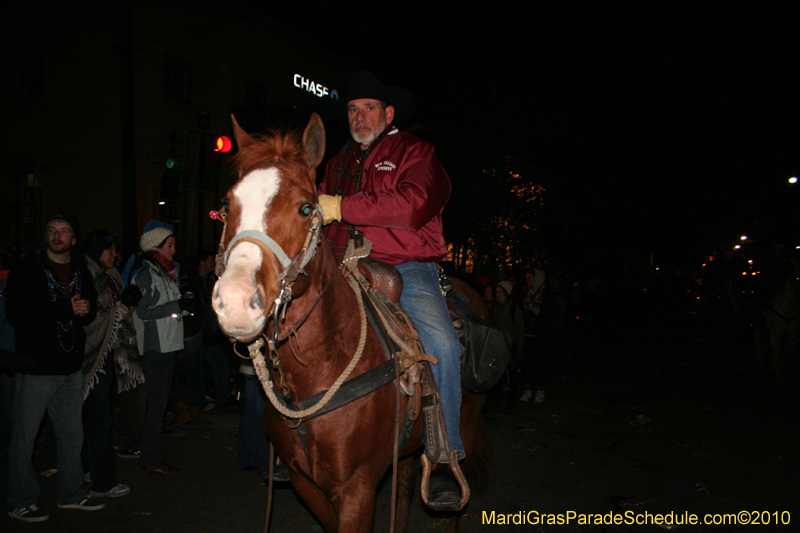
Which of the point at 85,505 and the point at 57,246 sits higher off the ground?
the point at 57,246

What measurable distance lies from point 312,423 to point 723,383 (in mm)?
11271

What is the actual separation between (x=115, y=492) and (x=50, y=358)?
5.15 ft

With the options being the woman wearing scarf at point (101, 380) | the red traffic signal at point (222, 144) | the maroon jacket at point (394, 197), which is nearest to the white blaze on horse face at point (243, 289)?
the maroon jacket at point (394, 197)

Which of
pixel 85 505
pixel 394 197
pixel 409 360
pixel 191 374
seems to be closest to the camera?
pixel 394 197

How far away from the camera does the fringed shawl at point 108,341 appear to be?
16.0ft

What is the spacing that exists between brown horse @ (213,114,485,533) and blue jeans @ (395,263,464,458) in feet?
0.86

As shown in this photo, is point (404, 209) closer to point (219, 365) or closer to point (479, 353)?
point (479, 353)

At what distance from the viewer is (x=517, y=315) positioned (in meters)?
9.30

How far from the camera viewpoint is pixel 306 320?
265 cm

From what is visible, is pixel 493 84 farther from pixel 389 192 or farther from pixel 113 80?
pixel 389 192

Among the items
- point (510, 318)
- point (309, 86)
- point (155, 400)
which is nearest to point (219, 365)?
point (155, 400)

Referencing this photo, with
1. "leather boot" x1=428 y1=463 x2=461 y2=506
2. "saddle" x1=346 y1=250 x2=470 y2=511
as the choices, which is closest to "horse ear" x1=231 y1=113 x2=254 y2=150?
"saddle" x1=346 y1=250 x2=470 y2=511

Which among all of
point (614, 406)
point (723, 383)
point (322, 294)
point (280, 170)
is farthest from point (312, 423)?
point (723, 383)

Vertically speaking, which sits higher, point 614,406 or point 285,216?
point 285,216
